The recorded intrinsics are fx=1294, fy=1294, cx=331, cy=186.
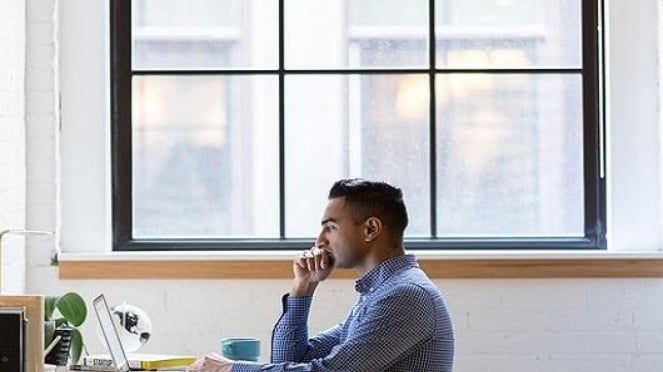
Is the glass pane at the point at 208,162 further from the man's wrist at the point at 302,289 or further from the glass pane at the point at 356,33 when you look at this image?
the man's wrist at the point at 302,289

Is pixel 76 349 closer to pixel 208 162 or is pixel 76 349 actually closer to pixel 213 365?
pixel 213 365

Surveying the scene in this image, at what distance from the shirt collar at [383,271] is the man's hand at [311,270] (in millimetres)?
184

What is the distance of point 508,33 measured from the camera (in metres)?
4.32

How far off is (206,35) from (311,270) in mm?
1198

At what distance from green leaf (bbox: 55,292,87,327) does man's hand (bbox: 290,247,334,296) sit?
60cm

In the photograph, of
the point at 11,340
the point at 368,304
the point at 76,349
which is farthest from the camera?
the point at 76,349

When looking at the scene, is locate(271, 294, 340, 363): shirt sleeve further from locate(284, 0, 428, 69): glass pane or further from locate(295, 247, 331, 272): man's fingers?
locate(284, 0, 428, 69): glass pane

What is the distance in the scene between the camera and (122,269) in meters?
4.17

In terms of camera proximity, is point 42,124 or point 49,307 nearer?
point 49,307

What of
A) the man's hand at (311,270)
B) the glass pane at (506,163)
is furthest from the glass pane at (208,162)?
the man's hand at (311,270)

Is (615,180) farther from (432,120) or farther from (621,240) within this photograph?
(432,120)

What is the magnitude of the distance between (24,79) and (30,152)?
235 millimetres

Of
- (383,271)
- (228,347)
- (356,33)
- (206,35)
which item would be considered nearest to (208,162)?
(206,35)

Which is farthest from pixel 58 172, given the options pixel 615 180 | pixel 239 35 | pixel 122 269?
pixel 615 180
